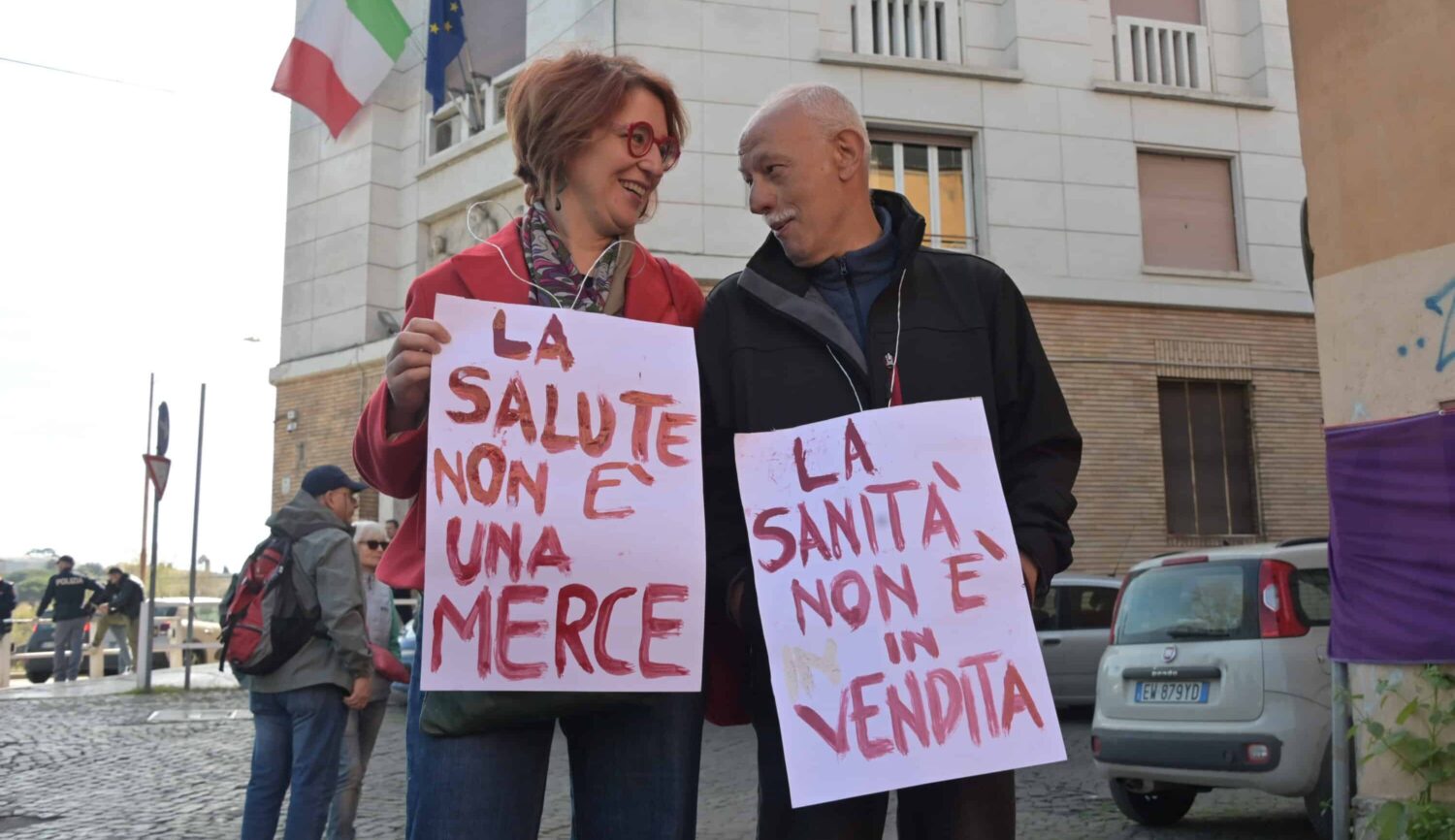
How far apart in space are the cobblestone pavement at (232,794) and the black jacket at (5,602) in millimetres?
7992

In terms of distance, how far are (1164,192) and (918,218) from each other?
16.0 m

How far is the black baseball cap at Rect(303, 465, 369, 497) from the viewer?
617cm

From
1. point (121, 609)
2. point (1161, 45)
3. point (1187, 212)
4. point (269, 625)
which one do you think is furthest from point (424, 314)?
point (121, 609)

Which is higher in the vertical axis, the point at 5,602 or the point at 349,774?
the point at 5,602

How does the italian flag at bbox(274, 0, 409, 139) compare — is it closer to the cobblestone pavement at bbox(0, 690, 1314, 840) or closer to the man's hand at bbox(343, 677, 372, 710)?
the cobblestone pavement at bbox(0, 690, 1314, 840)

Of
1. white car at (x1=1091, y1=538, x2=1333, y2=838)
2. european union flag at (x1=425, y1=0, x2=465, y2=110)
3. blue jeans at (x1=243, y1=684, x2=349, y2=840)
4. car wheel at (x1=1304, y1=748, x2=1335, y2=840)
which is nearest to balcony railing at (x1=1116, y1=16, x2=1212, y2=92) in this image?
european union flag at (x1=425, y1=0, x2=465, y2=110)

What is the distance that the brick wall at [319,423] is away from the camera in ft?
61.9

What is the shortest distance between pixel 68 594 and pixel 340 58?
9.01 m

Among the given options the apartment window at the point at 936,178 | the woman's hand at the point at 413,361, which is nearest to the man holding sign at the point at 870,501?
the woman's hand at the point at 413,361

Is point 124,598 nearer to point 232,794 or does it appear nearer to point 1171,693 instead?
point 232,794

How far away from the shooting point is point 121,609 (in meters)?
21.1

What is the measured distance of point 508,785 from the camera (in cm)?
214

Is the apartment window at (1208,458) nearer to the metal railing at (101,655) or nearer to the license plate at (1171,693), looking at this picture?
the license plate at (1171,693)

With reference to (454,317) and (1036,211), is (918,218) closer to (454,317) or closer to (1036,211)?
(454,317)
